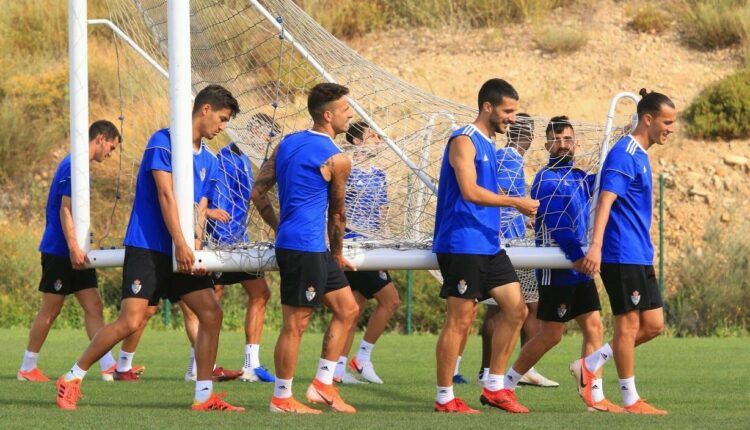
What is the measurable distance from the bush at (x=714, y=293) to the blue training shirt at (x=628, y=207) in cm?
1077

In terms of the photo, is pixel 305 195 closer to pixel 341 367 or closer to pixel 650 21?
pixel 341 367

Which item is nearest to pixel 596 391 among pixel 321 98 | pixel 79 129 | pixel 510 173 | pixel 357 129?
pixel 510 173

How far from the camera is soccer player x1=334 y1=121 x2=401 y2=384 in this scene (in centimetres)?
1109

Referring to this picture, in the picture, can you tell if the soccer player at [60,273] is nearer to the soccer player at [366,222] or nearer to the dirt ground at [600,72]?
the soccer player at [366,222]

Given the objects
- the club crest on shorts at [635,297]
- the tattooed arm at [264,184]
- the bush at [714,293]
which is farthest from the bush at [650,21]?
the tattooed arm at [264,184]

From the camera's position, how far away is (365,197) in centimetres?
1112

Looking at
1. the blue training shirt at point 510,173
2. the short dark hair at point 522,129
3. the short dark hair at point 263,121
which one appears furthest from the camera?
the short dark hair at point 263,121

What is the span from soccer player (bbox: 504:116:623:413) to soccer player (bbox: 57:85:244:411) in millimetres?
2135

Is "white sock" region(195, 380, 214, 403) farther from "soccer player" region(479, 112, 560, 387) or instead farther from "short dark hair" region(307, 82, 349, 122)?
"soccer player" region(479, 112, 560, 387)

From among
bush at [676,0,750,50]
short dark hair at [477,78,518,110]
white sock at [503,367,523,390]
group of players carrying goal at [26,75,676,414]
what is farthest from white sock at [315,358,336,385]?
bush at [676,0,750,50]

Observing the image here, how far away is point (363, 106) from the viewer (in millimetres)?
12320

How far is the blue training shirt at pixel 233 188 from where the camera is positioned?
11016mm

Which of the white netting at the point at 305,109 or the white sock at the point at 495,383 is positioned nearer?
the white sock at the point at 495,383

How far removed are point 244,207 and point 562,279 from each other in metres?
2.90
